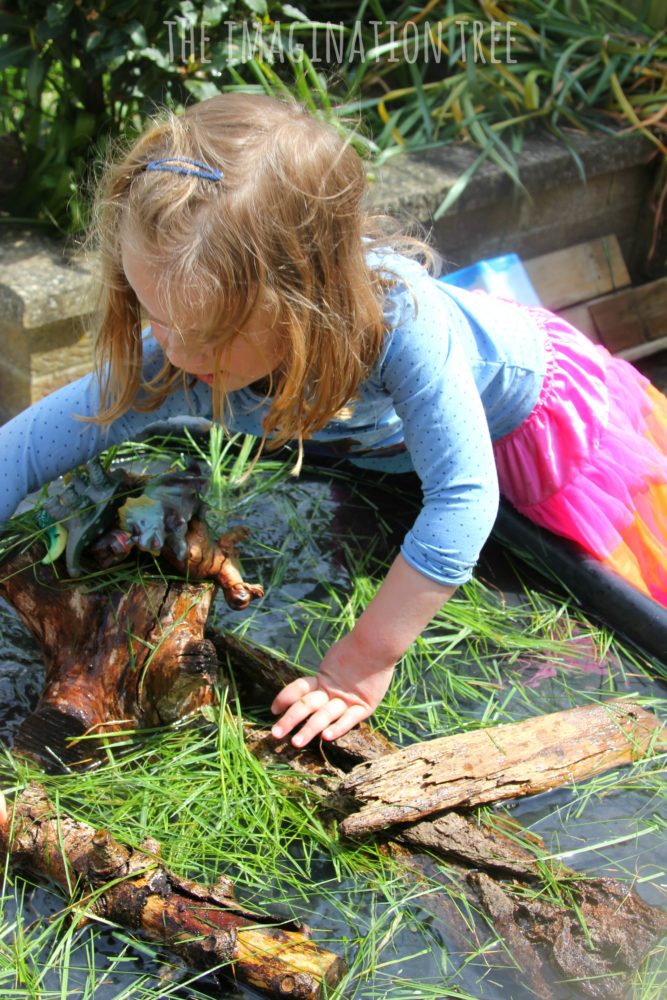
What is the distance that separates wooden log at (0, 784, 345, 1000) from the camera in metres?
1.27

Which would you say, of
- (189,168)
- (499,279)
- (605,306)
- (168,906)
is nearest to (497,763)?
(168,906)

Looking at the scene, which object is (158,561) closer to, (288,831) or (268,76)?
(288,831)

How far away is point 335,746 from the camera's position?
1.62 metres

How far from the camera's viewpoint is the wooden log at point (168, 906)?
50.2 inches

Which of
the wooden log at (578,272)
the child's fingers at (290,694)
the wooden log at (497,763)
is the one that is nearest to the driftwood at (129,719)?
the child's fingers at (290,694)

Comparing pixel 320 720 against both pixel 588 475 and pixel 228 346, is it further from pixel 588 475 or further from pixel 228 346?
pixel 588 475

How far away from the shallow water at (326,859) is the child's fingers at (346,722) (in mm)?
167

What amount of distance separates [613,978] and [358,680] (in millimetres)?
564

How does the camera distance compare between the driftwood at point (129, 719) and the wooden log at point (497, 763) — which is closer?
the driftwood at point (129, 719)

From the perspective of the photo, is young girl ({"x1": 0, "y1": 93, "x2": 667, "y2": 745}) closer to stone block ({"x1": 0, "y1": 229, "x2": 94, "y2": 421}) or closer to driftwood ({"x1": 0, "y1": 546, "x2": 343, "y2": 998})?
driftwood ({"x1": 0, "y1": 546, "x2": 343, "y2": 998})

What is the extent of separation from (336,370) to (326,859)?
0.72 metres

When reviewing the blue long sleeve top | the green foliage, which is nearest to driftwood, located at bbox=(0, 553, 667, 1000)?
the blue long sleeve top

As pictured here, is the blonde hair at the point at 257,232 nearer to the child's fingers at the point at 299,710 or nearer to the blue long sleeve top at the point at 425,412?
the blue long sleeve top at the point at 425,412

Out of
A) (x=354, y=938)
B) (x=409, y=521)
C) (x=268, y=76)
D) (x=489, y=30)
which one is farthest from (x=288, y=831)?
(x=489, y=30)
